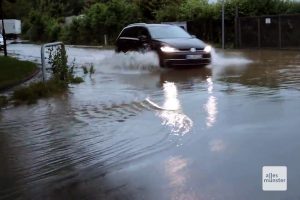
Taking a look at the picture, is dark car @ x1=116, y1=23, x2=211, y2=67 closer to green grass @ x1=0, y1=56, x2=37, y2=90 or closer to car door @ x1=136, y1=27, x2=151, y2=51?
car door @ x1=136, y1=27, x2=151, y2=51

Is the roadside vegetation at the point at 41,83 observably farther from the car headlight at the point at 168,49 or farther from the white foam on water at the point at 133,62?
the car headlight at the point at 168,49

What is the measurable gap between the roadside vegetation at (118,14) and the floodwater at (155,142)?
18.8m

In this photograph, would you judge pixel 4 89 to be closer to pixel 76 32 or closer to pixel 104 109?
pixel 104 109

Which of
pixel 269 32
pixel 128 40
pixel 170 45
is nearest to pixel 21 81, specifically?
pixel 170 45

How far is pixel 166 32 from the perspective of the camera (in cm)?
2005

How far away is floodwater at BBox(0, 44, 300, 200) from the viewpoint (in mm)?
6012

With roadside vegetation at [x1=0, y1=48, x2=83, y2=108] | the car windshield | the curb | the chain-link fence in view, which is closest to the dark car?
the car windshield

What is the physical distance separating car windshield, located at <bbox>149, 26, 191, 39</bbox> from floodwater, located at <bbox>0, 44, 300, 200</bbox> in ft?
18.8

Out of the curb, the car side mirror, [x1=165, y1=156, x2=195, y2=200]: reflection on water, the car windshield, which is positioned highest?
the car windshield

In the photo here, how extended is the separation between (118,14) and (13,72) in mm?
29062

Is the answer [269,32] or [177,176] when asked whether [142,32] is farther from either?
[177,176]

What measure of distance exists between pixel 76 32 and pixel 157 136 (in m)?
46.1

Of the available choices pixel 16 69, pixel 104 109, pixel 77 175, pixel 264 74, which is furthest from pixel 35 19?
pixel 77 175

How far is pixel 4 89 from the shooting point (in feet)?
48.0
